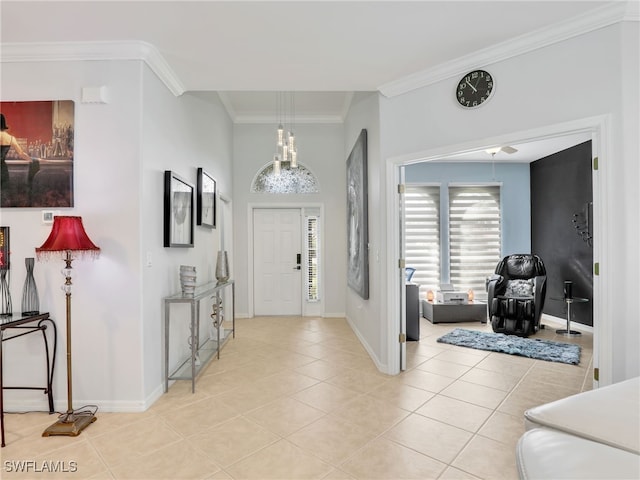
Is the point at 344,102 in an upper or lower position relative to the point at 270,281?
upper

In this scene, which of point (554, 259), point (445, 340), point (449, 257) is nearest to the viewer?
point (445, 340)

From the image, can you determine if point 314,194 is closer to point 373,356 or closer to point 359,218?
point 359,218

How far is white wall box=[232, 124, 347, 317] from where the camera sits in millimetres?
6133

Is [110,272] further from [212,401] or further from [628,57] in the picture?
[628,57]

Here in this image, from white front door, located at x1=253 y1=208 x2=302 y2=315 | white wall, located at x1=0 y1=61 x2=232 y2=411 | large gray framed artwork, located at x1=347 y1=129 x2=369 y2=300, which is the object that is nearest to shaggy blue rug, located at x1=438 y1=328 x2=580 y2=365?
large gray framed artwork, located at x1=347 y1=129 x2=369 y2=300

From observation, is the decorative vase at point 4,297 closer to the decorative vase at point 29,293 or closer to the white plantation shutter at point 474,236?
the decorative vase at point 29,293

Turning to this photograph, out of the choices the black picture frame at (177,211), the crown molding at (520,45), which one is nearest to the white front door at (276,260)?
the black picture frame at (177,211)

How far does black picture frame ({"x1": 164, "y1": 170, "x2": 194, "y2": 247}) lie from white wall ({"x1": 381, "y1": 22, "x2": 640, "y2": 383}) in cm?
277

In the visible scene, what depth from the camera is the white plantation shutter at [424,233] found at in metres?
6.57

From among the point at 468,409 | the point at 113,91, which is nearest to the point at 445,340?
the point at 468,409

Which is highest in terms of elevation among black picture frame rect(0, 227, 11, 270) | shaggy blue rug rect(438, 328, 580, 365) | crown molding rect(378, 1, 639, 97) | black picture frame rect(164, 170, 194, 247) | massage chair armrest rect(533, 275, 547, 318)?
crown molding rect(378, 1, 639, 97)

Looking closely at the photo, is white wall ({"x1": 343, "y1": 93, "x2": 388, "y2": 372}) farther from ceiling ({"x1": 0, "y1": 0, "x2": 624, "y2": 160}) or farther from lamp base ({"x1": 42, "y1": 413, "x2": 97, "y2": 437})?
lamp base ({"x1": 42, "y1": 413, "x2": 97, "y2": 437})

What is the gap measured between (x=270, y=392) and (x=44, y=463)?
154cm

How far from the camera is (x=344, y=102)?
5492 mm
